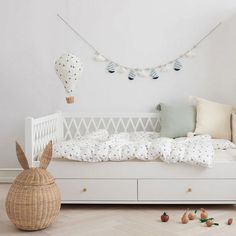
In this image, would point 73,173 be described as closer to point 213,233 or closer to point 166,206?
point 166,206

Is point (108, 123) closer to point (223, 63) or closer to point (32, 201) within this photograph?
point (223, 63)

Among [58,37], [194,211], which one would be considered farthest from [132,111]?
[194,211]

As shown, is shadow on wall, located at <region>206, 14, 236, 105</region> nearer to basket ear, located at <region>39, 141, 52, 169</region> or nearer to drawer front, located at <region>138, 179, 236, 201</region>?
drawer front, located at <region>138, 179, 236, 201</region>

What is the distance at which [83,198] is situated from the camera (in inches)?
136

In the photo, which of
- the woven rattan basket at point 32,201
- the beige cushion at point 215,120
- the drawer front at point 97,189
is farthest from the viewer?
the beige cushion at point 215,120

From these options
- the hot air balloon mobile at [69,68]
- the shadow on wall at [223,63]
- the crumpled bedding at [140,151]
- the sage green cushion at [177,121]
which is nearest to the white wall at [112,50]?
the shadow on wall at [223,63]

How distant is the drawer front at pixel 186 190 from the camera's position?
3357 millimetres

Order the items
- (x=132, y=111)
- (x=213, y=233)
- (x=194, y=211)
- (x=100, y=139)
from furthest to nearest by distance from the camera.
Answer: (x=132, y=111), (x=100, y=139), (x=194, y=211), (x=213, y=233)


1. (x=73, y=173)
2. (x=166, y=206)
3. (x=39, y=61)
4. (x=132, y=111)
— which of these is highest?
(x=39, y=61)

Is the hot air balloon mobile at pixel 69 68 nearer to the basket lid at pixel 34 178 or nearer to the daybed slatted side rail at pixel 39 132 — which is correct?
the daybed slatted side rail at pixel 39 132

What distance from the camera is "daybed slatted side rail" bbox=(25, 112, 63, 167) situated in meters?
3.39

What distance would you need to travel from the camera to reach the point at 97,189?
3.43m

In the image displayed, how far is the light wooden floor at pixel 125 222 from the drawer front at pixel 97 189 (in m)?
0.09

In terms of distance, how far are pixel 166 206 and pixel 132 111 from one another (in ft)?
Result: 3.81
